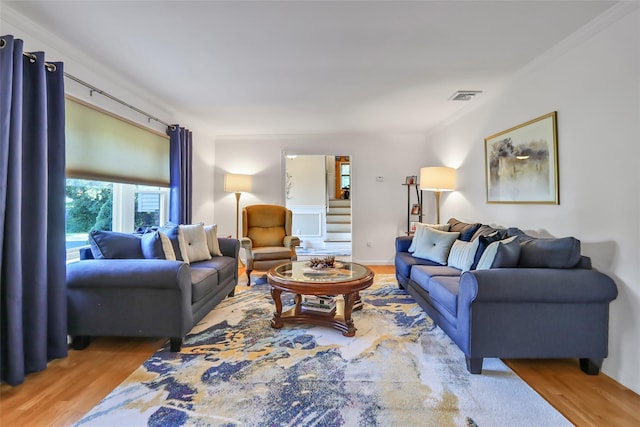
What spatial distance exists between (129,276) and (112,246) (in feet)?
1.47

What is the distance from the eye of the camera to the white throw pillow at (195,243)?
302 centimetres

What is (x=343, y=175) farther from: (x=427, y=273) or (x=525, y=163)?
(x=427, y=273)

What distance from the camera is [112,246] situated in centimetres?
238

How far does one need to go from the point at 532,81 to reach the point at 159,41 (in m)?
3.12

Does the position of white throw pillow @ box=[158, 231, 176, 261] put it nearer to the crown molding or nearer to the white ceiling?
the white ceiling

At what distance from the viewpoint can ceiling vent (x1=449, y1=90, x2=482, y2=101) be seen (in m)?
3.24

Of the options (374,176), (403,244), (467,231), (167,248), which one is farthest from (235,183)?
(467,231)

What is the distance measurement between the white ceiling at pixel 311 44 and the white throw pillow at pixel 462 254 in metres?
1.60

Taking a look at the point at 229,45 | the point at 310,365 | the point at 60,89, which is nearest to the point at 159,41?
the point at 229,45

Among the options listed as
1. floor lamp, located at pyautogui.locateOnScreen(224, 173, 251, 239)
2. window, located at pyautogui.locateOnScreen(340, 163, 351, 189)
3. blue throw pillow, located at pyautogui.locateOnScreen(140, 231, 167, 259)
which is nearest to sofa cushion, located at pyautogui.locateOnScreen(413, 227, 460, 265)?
blue throw pillow, located at pyautogui.locateOnScreen(140, 231, 167, 259)

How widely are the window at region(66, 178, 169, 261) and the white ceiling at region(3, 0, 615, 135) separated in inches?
42.9

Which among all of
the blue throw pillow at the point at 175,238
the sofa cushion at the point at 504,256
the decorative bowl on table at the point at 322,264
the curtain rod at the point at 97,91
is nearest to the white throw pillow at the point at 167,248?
the blue throw pillow at the point at 175,238

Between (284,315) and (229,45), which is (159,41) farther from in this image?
(284,315)

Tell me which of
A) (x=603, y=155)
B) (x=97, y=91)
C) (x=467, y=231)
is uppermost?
(x=97, y=91)
